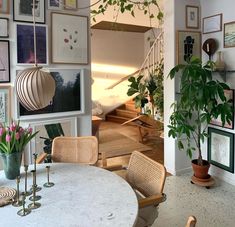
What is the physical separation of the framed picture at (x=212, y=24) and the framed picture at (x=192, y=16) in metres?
0.10

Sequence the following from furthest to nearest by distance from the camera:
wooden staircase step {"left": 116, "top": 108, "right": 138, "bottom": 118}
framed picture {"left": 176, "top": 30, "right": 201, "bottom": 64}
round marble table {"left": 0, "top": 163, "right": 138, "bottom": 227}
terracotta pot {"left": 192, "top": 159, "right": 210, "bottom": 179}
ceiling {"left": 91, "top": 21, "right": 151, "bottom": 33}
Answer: wooden staircase step {"left": 116, "top": 108, "right": 138, "bottom": 118}, ceiling {"left": 91, "top": 21, "right": 151, "bottom": 33}, framed picture {"left": 176, "top": 30, "right": 201, "bottom": 64}, terracotta pot {"left": 192, "top": 159, "right": 210, "bottom": 179}, round marble table {"left": 0, "top": 163, "right": 138, "bottom": 227}

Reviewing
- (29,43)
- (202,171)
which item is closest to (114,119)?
(202,171)

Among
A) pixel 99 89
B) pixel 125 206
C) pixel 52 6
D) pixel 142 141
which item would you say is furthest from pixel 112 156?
pixel 99 89

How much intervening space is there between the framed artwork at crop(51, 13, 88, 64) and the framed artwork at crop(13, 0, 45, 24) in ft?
0.39


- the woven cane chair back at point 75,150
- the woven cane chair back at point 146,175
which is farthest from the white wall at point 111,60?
the woven cane chair back at point 146,175

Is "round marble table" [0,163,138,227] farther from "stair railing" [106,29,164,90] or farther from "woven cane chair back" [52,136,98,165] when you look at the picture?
"stair railing" [106,29,164,90]

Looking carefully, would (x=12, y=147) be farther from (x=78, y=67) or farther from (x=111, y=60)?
(x=111, y=60)

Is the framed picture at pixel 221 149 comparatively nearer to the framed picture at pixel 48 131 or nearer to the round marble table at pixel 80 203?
the framed picture at pixel 48 131

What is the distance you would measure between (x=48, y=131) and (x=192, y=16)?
2339 millimetres

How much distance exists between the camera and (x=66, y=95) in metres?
2.93

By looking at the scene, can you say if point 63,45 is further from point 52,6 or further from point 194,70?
point 194,70

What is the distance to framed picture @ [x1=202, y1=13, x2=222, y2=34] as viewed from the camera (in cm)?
329

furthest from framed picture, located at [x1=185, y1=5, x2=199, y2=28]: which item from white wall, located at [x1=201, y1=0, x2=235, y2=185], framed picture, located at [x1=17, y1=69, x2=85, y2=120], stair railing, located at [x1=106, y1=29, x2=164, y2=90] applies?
stair railing, located at [x1=106, y1=29, x2=164, y2=90]

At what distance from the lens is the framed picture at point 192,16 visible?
11.4 feet
